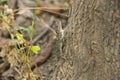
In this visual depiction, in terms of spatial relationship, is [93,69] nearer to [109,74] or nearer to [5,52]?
[109,74]

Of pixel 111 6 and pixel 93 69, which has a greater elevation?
pixel 111 6

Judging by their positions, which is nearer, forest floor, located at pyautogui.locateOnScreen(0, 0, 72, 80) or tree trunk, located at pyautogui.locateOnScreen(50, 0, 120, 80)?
tree trunk, located at pyautogui.locateOnScreen(50, 0, 120, 80)

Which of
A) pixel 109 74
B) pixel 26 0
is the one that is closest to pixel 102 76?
pixel 109 74

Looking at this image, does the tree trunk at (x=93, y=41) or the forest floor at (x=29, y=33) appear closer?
the tree trunk at (x=93, y=41)
